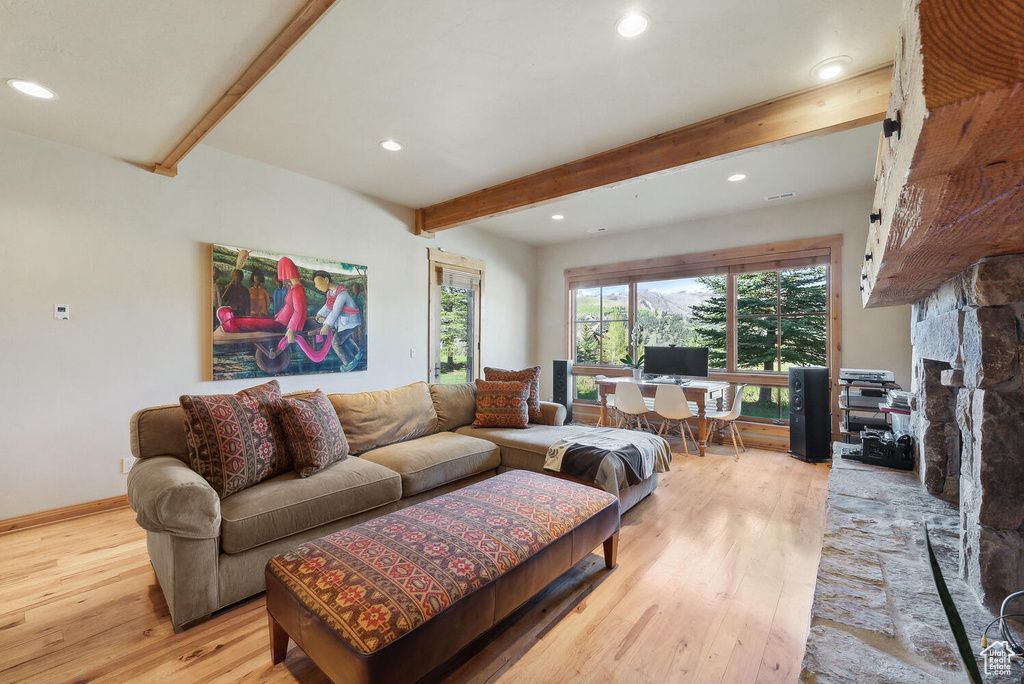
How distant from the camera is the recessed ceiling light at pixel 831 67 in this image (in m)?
2.15

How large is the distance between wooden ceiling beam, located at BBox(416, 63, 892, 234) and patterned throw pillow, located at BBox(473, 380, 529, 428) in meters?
1.61

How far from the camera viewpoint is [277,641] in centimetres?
155

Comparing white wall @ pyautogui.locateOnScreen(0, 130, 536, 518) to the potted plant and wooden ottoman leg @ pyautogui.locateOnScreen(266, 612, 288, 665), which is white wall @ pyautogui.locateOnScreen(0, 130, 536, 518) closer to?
wooden ottoman leg @ pyautogui.locateOnScreen(266, 612, 288, 665)

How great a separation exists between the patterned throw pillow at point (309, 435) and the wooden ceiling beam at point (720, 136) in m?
2.43

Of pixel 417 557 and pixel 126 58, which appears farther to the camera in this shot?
pixel 126 58

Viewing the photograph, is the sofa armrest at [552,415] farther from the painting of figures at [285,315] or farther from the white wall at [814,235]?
the white wall at [814,235]

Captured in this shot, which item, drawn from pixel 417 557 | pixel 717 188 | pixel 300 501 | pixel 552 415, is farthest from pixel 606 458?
pixel 717 188

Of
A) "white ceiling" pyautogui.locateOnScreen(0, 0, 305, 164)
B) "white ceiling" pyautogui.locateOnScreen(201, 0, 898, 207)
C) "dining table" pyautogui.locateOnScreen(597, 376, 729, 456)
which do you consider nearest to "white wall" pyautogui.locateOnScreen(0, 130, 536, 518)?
"white ceiling" pyautogui.locateOnScreen(0, 0, 305, 164)

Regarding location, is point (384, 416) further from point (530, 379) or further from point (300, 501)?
point (530, 379)

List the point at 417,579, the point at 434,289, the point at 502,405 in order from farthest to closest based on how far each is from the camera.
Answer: the point at 434,289 < the point at 502,405 < the point at 417,579

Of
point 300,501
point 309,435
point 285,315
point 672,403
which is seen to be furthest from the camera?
point 672,403

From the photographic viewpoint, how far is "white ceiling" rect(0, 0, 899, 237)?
1.83 meters

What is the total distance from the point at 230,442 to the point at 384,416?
1.06m

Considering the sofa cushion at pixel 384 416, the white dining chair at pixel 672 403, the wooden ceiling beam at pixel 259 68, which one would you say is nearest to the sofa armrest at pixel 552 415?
→ the sofa cushion at pixel 384 416
